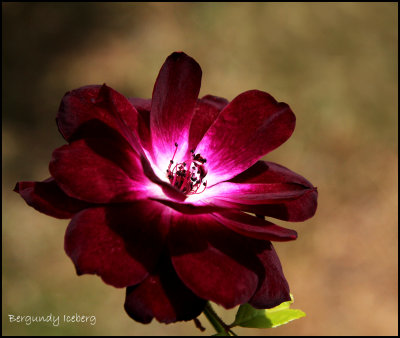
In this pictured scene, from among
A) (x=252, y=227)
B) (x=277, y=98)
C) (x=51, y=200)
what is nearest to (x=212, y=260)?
(x=252, y=227)

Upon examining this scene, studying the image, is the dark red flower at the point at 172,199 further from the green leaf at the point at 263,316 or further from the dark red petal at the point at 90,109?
the green leaf at the point at 263,316

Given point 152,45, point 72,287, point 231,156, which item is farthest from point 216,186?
point 152,45

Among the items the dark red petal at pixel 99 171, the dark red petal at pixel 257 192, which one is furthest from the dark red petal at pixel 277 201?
the dark red petal at pixel 99 171

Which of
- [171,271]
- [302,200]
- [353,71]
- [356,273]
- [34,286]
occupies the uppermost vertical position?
[353,71]

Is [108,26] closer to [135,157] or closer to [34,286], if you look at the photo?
[34,286]

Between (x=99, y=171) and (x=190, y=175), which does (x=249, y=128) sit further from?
(x=99, y=171)

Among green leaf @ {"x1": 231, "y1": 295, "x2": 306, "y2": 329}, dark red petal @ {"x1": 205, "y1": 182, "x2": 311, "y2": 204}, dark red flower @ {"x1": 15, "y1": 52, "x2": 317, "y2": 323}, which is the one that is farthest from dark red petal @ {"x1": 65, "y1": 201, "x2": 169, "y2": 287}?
green leaf @ {"x1": 231, "y1": 295, "x2": 306, "y2": 329}

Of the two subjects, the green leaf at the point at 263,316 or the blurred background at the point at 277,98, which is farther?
the blurred background at the point at 277,98
